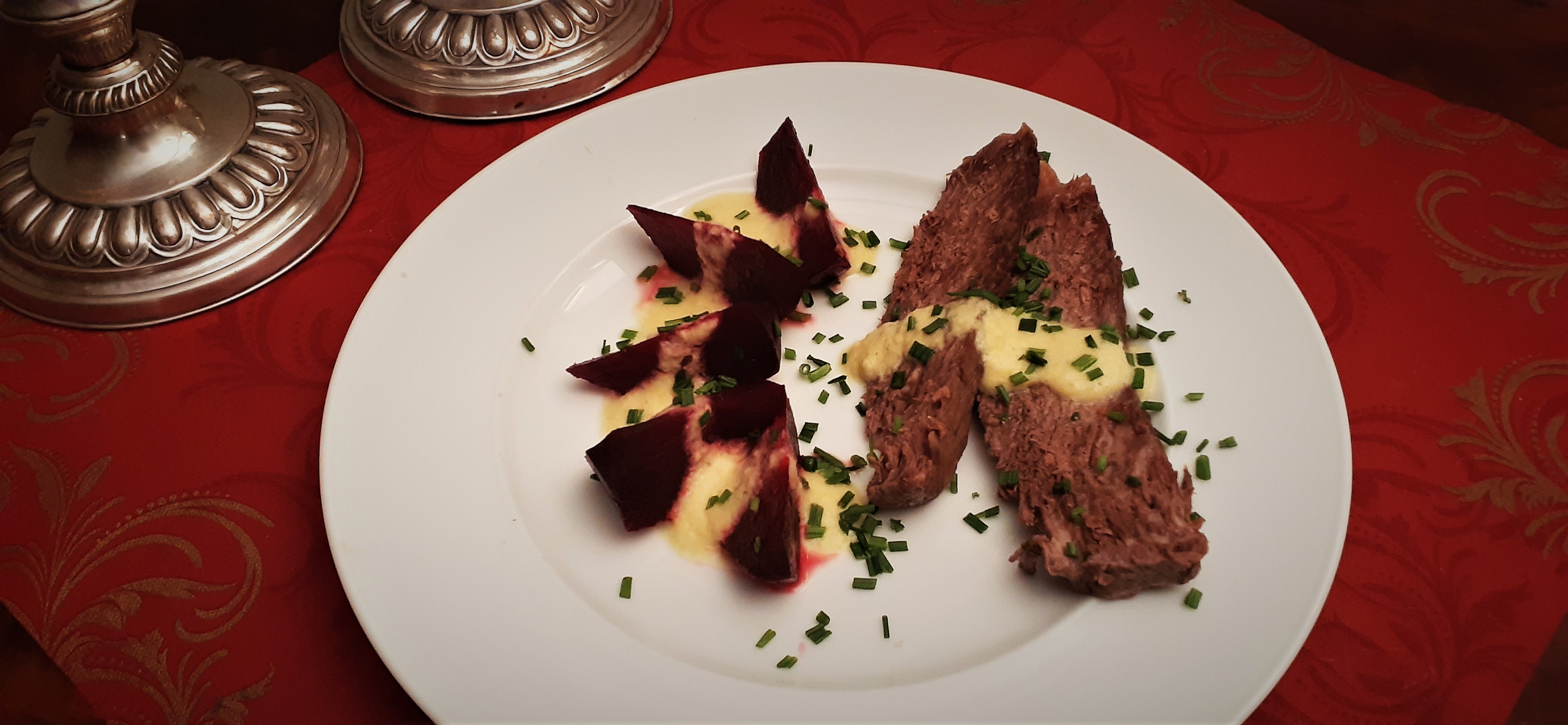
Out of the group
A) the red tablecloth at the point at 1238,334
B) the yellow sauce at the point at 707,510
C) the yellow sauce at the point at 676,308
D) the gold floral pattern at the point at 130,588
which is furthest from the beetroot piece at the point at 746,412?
the gold floral pattern at the point at 130,588

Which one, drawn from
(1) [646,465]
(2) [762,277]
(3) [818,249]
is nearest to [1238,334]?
(3) [818,249]

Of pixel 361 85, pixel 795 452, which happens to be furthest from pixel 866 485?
pixel 361 85

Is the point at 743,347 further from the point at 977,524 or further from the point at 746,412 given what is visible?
the point at 977,524

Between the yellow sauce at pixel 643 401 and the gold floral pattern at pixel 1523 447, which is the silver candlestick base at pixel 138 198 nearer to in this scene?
the yellow sauce at pixel 643 401

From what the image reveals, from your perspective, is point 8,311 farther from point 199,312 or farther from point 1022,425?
point 1022,425

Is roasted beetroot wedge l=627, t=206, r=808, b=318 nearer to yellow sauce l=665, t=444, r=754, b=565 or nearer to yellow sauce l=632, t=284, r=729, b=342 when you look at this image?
yellow sauce l=632, t=284, r=729, b=342

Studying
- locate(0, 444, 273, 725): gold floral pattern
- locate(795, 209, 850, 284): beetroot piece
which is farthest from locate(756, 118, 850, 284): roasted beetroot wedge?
locate(0, 444, 273, 725): gold floral pattern
